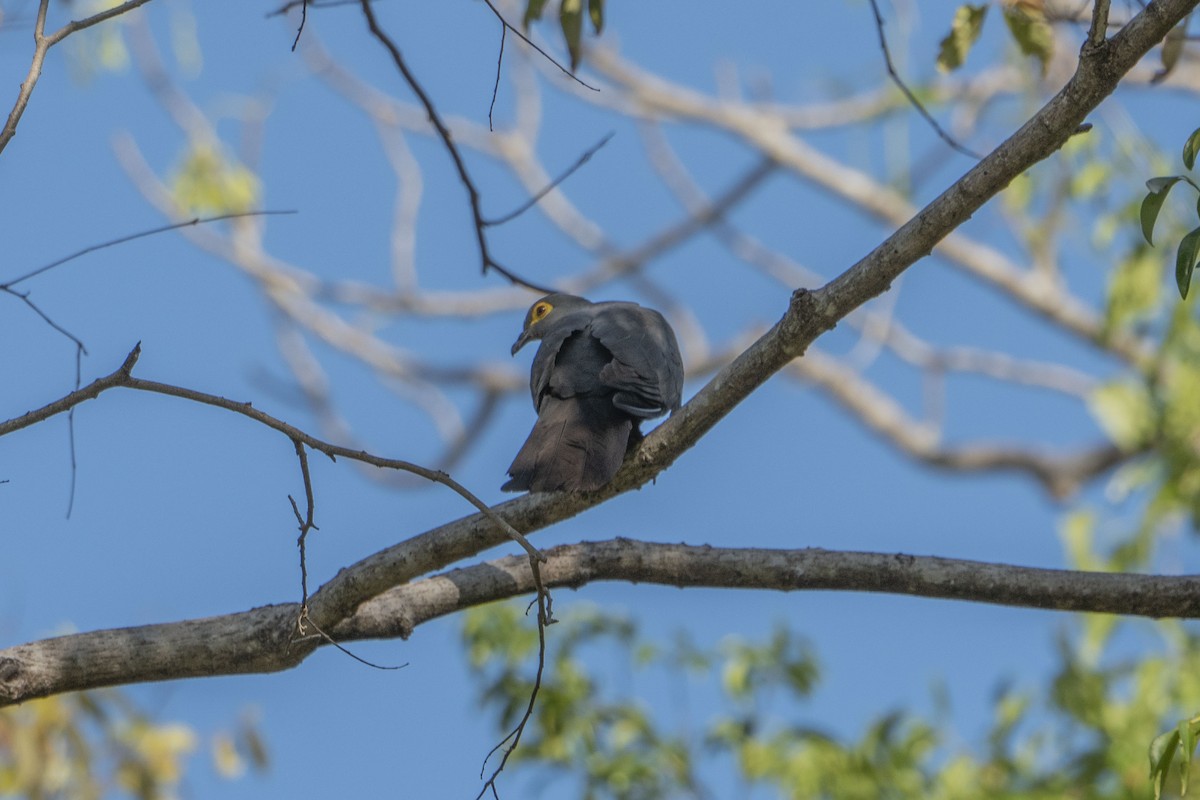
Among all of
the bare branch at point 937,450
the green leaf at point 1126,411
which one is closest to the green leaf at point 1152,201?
the green leaf at point 1126,411

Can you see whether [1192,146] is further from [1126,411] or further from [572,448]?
[1126,411]

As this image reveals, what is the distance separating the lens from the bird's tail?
3830mm

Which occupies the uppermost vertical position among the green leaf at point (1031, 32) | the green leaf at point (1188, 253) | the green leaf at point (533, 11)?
the green leaf at point (533, 11)

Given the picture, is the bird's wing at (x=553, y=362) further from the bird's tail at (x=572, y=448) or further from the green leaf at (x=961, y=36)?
the green leaf at (x=961, y=36)

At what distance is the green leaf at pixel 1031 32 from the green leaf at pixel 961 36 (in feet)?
0.28

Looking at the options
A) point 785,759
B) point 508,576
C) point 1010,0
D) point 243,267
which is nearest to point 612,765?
point 785,759

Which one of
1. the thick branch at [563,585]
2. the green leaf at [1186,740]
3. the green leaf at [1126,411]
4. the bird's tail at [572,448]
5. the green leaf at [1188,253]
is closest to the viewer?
the green leaf at [1186,740]

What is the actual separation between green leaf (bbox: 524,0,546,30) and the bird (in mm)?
1148

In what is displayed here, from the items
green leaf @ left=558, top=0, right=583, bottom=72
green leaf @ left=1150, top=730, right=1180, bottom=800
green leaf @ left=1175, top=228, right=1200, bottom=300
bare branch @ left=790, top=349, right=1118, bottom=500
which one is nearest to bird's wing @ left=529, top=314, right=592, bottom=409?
green leaf @ left=558, top=0, right=583, bottom=72

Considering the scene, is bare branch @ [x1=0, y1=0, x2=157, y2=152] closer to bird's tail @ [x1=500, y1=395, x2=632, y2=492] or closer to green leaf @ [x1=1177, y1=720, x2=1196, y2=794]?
bird's tail @ [x1=500, y1=395, x2=632, y2=492]

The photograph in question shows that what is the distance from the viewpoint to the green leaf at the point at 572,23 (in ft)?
13.8

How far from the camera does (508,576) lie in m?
3.79

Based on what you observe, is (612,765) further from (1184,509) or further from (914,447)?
(914,447)

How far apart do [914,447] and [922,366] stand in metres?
0.91
